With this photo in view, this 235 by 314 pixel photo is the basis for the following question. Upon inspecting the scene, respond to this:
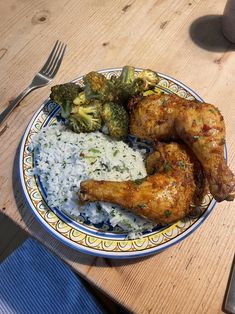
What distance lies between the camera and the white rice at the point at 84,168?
1.41 meters

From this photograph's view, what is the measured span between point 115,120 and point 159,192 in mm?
471

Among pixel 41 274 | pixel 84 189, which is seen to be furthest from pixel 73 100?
pixel 41 274

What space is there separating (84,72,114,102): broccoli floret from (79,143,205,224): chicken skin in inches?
20.1

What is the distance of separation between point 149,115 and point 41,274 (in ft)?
3.29

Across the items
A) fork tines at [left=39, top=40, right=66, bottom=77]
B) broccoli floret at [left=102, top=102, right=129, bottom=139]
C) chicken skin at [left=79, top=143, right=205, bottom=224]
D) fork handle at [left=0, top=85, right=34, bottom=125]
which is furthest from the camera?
fork tines at [left=39, top=40, right=66, bottom=77]

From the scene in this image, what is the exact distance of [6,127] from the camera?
1906mm

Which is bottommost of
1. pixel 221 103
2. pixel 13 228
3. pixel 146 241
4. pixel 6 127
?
pixel 13 228

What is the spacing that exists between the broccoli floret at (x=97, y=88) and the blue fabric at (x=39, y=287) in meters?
0.87

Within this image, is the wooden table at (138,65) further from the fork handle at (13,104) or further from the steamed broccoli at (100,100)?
the steamed broccoli at (100,100)

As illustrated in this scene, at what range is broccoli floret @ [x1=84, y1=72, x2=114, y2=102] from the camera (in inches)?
66.7

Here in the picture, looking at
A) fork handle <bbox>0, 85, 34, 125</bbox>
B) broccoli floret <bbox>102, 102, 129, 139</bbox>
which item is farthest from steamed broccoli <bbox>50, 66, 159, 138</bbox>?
fork handle <bbox>0, 85, 34, 125</bbox>

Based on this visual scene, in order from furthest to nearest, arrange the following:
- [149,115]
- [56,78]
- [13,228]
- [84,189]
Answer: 1. [13,228]
2. [56,78]
3. [149,115]
4. [84,189]

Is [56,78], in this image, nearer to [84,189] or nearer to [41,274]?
[84,189]

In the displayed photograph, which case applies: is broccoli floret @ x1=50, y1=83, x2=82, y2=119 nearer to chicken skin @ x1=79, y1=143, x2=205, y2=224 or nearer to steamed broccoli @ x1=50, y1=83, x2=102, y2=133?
steamed broccoli @ x1=50, y1=83, x2=102, y2=133
